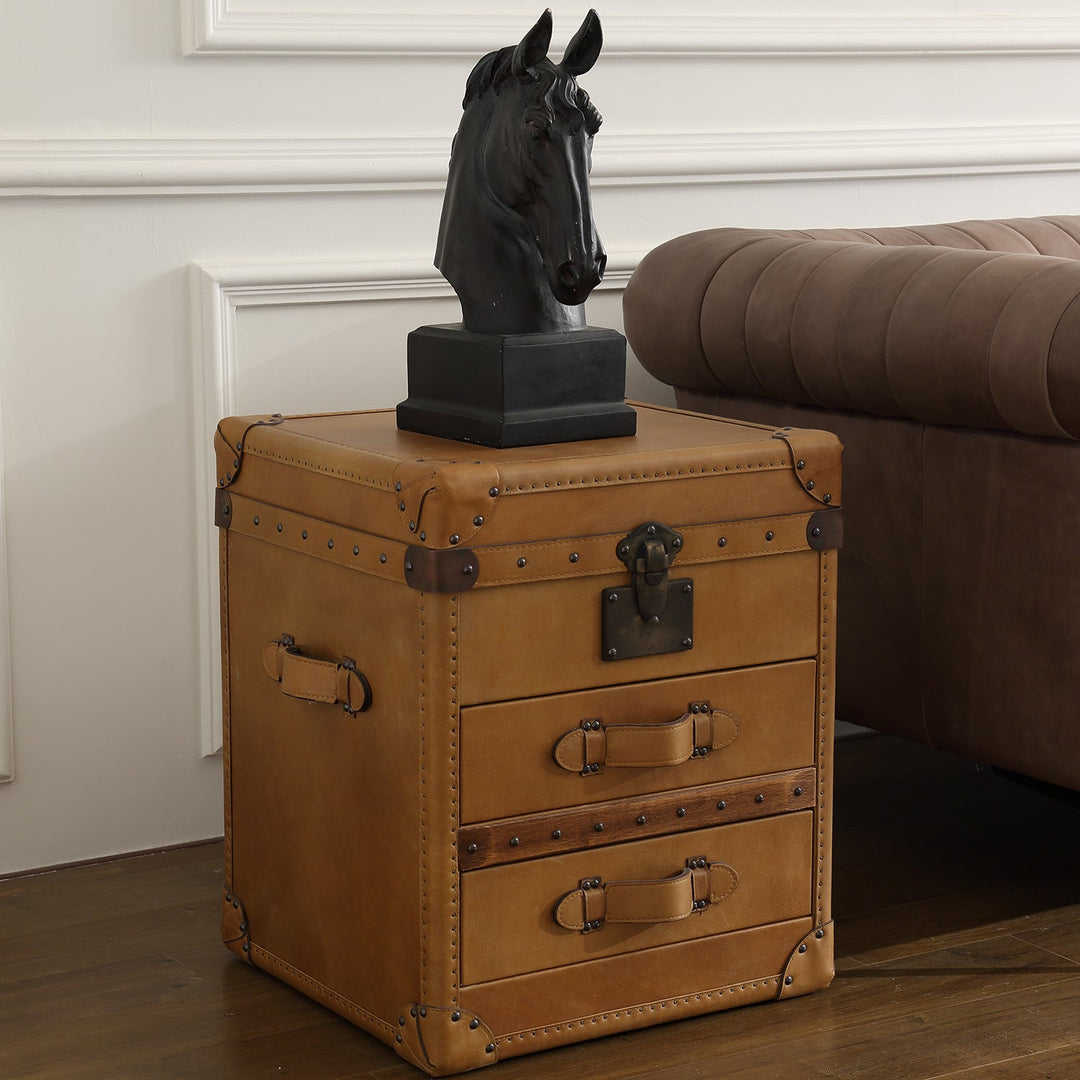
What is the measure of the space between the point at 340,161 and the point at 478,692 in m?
0.95

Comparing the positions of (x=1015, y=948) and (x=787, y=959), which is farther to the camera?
(x=1015, y=948)

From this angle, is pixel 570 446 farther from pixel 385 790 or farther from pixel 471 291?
pixel 385 790

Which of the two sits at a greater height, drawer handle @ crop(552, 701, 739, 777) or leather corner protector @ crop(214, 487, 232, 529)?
leather corner protector @ crop(214, 487, 232, 529)

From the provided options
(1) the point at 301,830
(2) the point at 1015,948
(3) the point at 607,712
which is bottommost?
(2) the point at 1015,948

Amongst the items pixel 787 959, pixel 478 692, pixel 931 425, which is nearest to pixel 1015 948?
pixel 787 959

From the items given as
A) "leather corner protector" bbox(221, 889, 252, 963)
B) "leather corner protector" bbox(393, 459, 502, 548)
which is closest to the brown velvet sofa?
"leather corner protector" bbox(393, 459, 502, 548)

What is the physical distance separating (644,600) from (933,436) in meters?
0.50

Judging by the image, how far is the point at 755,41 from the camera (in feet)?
8.27

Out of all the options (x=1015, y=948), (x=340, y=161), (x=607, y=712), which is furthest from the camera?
(x=340, y=161)

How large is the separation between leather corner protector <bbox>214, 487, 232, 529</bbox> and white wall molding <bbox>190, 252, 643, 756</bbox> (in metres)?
0.35

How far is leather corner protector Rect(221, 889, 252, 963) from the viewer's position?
1.90 m

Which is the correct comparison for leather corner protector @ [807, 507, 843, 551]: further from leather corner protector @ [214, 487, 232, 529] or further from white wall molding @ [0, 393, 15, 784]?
white wall molding @ [0, 393, 15, 784]

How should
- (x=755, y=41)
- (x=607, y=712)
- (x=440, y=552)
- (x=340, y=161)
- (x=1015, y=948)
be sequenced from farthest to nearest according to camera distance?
1. (x=755, y=41)
2. (x=340, y=161)
3. (x=1015, y=948)
4. (x=607, y=712)
5. (x=440, y=552)

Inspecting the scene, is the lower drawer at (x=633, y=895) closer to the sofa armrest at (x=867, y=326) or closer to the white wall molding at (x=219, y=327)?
the sofa armrest at (x=867, y=326)
